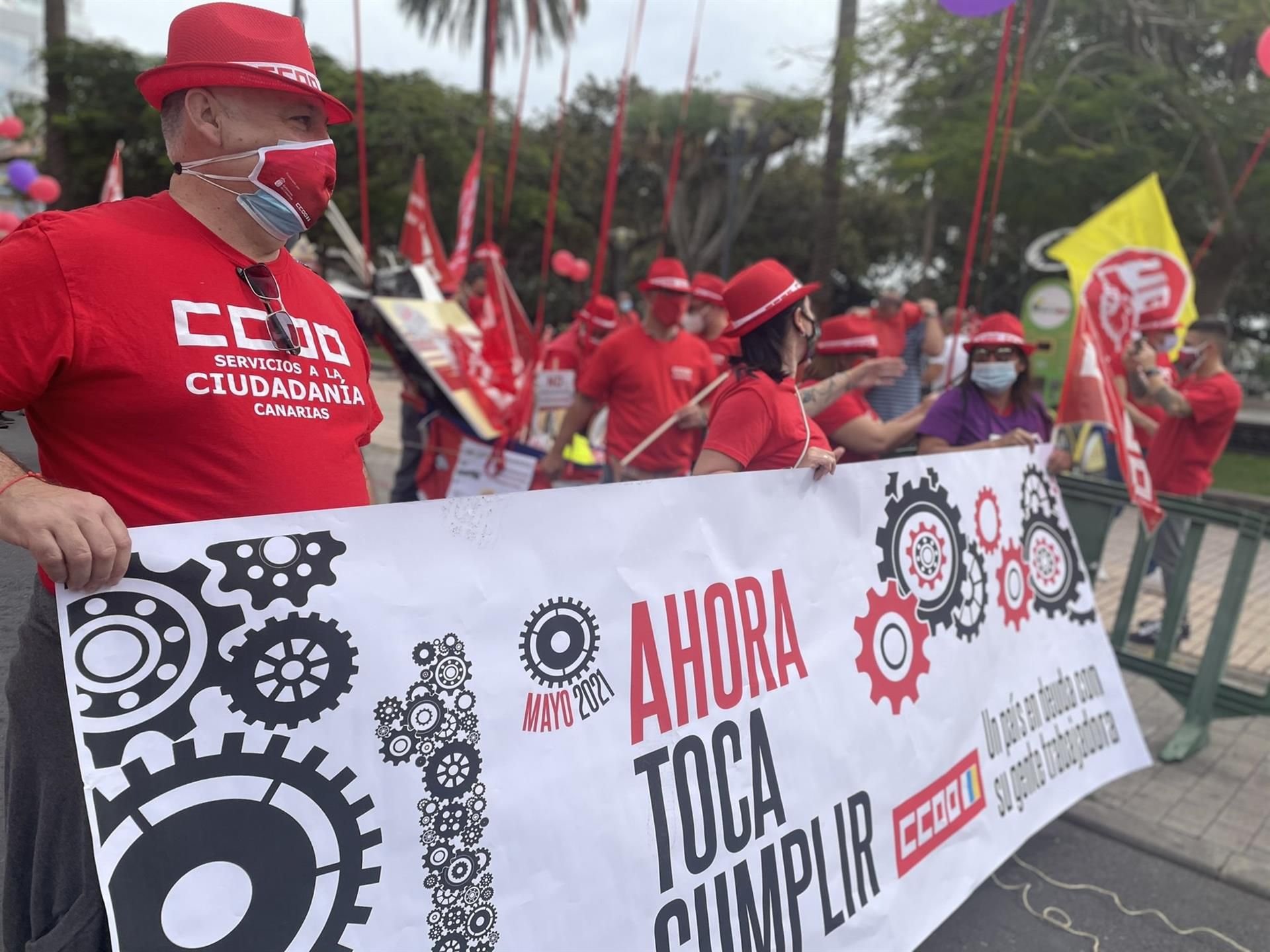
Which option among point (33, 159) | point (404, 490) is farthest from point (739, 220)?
point (404, 490)

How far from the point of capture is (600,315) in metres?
7.96

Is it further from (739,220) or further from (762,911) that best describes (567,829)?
(739,220)

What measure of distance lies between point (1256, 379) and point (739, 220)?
62.3 feet

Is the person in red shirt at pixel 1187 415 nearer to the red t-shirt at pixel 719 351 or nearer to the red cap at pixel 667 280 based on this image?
the red t-shirt at pixel 719 351

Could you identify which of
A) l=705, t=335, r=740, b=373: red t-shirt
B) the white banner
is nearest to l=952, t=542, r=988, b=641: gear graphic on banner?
the white banner

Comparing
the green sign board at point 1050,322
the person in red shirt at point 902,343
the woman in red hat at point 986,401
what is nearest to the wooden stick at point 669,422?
the woman in red hat at point 986,401

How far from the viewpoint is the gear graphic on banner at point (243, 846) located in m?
1.31

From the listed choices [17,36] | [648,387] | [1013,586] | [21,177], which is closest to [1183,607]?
[1013,586]

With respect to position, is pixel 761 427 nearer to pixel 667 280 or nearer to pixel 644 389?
pixel 644 389

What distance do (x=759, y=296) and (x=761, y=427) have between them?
0.39 m

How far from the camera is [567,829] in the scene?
5.82 ft

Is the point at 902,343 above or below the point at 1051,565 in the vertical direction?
above

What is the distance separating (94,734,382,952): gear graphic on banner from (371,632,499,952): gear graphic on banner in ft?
0.32

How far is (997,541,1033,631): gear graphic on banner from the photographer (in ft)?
10.1
